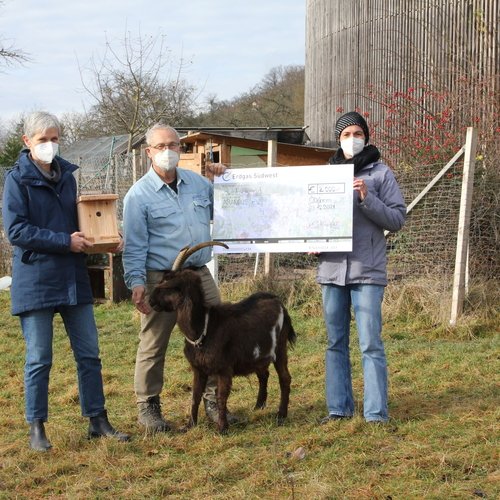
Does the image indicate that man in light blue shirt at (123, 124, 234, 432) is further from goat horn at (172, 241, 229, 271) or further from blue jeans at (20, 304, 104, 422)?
blue jeans at (20, 304, 104, 422)

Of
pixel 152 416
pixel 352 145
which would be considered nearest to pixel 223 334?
pixel 152 416

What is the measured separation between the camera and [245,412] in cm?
596

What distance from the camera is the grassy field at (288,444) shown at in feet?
13.9

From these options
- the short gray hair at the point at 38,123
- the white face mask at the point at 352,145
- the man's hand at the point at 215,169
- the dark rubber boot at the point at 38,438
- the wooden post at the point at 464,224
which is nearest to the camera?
the short gray hair at the point at 38,123

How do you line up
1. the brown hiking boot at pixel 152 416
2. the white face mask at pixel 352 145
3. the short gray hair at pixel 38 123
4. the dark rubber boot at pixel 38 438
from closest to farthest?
1. the short gray hair at pixel 38 123
2. the dark rubber boot at pixel 38 438
3. the white face mask at pixel 352 145
4. the brown hiking boot at pixel 152 416

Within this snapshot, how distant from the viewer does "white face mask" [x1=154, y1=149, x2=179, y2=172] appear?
5.23 meters

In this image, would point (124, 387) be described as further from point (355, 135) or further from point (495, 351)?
point (495, 351)

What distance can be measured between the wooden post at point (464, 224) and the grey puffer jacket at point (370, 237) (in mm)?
3790

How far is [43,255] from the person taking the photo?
4824 millimetres

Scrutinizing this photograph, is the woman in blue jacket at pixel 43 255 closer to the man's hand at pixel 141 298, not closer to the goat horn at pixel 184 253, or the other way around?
the man's hand at pixel 141 298

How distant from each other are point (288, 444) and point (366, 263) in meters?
1.37

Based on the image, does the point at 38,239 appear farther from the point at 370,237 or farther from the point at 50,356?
the point at 370,237

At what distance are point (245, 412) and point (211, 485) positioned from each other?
171cm

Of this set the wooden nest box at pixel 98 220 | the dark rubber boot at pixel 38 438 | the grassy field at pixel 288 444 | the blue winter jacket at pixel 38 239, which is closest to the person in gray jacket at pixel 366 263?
the grassy field at pixel 288 444
